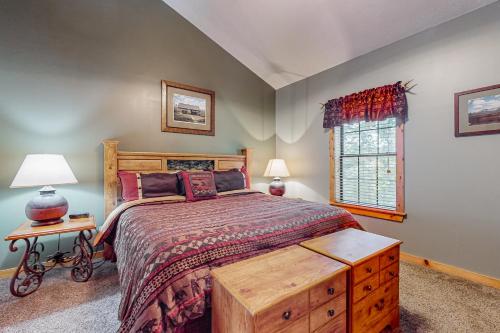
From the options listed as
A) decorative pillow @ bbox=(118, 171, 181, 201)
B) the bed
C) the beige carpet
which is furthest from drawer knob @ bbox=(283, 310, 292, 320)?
decorative pillow @ bbox=(118, 171, 181, 201)

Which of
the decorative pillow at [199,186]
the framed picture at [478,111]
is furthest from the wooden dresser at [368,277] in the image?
the framed picture at [478,111]

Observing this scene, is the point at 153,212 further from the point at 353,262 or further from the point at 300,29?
the point at 300,29

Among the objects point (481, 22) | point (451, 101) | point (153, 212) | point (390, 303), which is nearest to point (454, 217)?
point (451, 101)

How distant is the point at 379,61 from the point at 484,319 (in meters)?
2.75

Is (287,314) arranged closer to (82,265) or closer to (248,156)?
(82,265)

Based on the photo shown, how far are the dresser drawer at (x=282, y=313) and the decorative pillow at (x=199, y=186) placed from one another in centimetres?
175

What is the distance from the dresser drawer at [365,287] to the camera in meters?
1.27

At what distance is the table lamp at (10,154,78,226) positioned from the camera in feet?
6.39

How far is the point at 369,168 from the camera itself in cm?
303

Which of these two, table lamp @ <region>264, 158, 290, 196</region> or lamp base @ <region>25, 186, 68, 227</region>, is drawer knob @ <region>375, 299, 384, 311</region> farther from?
lamp base @ <region>25, 186, 68, 227</region>

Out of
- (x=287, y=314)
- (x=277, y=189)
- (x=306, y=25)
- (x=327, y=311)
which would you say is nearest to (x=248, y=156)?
(x=277, y=189)

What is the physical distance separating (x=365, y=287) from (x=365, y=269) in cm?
11

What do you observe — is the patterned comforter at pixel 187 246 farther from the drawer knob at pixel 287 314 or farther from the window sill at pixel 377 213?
the window sill at pixel 377 213

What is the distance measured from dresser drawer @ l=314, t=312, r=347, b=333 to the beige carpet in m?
0.65
